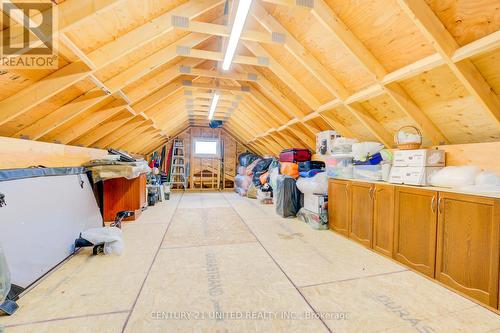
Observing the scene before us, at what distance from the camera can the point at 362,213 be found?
280cm

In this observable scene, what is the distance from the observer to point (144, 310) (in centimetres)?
149

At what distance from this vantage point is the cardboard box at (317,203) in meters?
3.55

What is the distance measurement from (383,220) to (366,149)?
932 mm

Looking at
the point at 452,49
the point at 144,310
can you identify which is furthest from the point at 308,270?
the point at 452,49

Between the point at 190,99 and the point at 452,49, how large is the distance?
186 inches

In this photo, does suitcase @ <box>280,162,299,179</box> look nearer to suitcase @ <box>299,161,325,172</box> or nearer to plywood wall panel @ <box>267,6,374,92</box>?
suitcase @ <box>299,161,325,172</box>

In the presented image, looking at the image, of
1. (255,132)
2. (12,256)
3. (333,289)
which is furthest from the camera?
(255,132)

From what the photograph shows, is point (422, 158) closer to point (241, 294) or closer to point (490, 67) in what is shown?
point (490, 67)

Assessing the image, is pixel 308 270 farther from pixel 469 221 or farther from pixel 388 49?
pixel 388 49

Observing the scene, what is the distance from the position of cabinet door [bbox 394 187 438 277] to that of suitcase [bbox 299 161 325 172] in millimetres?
2171

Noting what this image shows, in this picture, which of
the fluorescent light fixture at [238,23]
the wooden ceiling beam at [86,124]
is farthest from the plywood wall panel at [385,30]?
the wooden ceiling beam at [86,124]

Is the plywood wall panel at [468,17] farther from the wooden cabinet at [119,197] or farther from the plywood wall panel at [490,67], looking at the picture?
the wooden cabinet at [119,197]

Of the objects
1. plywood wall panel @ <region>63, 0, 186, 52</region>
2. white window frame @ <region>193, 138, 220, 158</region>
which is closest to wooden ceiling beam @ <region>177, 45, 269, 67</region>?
plywood wall panel @ <region>63, 0, 186, 52</region>

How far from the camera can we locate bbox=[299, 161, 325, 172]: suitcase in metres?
4.46
